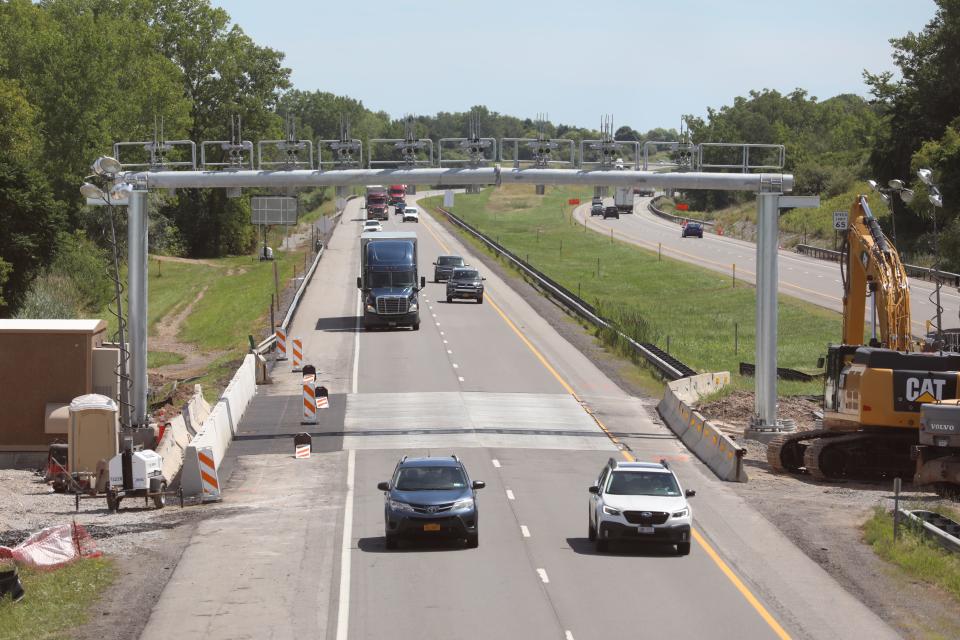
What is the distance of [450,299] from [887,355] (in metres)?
44.3

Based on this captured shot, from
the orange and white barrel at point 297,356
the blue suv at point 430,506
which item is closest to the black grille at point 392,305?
the orange and white barrel at point 297,356

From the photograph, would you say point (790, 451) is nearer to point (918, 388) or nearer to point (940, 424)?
point (918, 388)

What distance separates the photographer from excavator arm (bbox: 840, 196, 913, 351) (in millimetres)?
35094

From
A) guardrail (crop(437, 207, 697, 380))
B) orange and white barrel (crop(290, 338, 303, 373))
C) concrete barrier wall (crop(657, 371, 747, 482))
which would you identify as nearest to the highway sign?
concrete barrier wall (crop(657, 371, 747, 482))

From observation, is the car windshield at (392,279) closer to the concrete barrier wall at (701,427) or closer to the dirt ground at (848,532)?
the concrete barrier wall at (701,427)

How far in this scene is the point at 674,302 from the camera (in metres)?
84.9

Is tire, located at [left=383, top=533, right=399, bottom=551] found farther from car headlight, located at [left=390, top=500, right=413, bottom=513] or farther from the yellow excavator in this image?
the yellow excavator

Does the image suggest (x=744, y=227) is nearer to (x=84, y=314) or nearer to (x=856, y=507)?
(x=84, y=314)

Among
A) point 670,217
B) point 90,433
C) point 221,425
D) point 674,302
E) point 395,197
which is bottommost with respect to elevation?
point 674,302

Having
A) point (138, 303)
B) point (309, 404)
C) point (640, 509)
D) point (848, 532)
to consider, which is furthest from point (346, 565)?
point (309, 404)

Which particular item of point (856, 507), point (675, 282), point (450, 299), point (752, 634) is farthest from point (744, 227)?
point (752, 634)

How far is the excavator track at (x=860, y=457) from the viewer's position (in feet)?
111

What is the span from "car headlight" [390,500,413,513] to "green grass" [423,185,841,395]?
2645cm

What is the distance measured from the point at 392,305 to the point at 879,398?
32.7 meters
